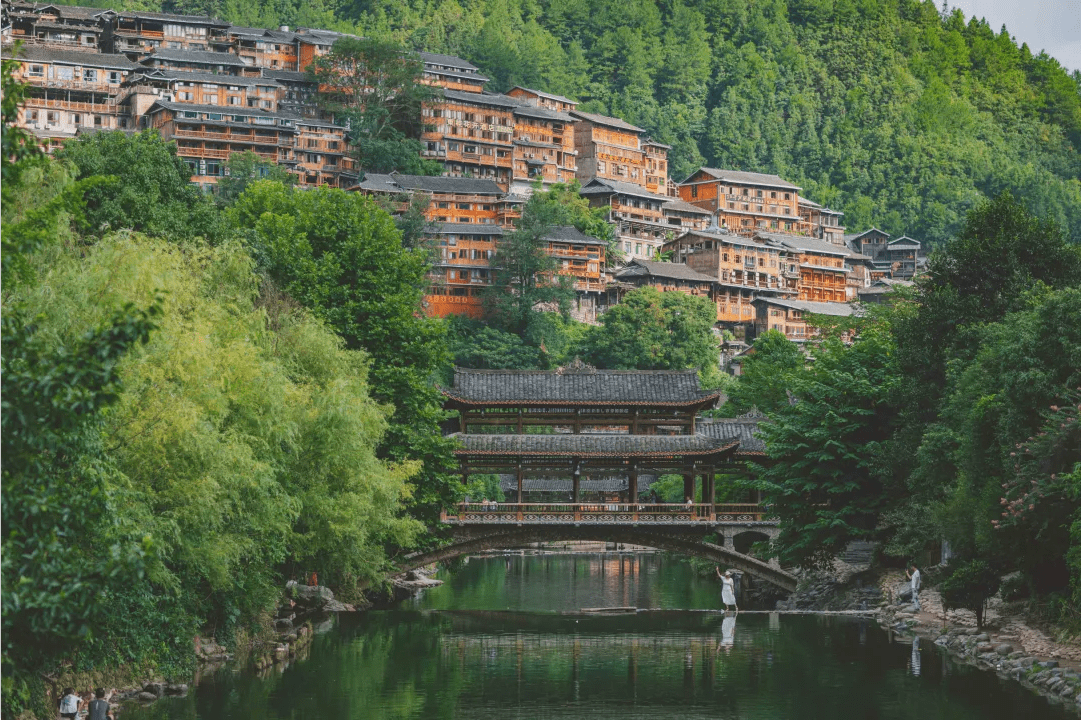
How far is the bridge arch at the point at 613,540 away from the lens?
4722 cm

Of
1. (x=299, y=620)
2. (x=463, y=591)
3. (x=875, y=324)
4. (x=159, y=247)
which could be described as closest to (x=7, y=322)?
(x=159, y=247)

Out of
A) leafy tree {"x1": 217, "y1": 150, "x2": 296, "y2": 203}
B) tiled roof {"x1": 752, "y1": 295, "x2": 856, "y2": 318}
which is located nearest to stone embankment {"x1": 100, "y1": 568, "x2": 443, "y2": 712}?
leafy tree {"x1": 217, "y1": 150, "x2": 296, "y2": 203}

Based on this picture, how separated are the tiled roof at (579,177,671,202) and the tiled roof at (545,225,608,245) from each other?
12.4m

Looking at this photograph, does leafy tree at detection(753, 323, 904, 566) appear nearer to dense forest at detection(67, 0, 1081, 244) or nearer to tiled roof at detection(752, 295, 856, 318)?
tiled roof at detection(752, 295, 856, 318)

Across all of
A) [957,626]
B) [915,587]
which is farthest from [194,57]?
[957,626]

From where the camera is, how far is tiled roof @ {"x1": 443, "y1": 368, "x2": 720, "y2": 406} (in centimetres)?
4922

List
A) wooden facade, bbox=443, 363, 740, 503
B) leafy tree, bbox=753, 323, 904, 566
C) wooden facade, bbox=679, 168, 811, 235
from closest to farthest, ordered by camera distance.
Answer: leafy tree, bbox=753, 323, 904, 566
wooden facade, bbox=443, 363, 740, 503
wooden facade, bbox=679, 168, 811, 235

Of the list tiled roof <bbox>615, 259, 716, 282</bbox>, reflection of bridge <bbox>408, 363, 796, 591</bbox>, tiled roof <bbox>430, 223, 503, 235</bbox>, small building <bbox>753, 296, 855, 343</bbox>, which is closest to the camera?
reflection of bridge <bbox>408, 363, 796, 591</bbox>

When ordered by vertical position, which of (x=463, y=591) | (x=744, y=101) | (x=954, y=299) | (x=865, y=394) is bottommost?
(x=463, y=591)

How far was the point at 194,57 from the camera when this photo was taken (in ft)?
370

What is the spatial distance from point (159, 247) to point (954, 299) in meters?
24.0

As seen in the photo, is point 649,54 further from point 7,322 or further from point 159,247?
point 7,322

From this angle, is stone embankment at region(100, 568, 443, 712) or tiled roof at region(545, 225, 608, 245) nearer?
→ stone embankment at region(100, 568, 443, 712)

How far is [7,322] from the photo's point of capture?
14.3 m
